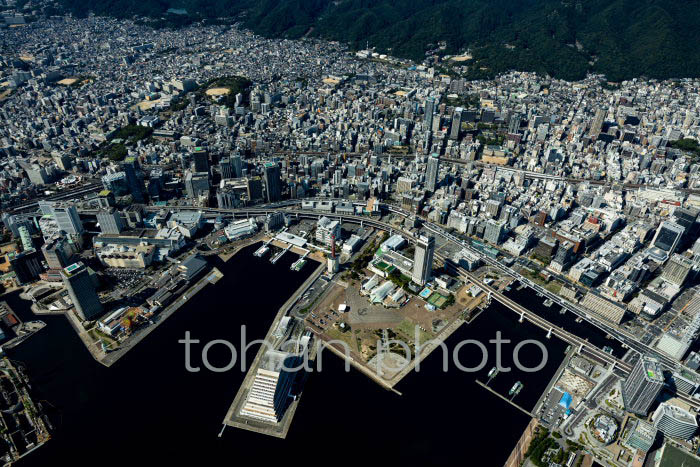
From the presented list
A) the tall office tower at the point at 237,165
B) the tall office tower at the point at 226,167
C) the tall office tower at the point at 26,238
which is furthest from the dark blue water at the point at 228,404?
the tall office tower at the point at 237,165

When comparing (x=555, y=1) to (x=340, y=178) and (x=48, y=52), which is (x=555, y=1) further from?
(x=48, y=52)

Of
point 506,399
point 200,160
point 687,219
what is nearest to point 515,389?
point 506,399

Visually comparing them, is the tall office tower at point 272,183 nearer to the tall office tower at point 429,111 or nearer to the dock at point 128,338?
the dock at point 128,338

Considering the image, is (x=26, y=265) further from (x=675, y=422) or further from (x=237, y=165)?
(x=675, y=422)

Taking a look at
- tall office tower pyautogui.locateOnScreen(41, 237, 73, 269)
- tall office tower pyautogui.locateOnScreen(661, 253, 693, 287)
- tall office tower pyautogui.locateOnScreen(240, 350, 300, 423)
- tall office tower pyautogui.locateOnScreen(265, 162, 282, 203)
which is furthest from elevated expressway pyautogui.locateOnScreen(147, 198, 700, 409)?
tall office tower pyautogui.locateOnScreen(240, 350, 300, 423)

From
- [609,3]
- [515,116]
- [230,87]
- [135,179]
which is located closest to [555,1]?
[609,3]
